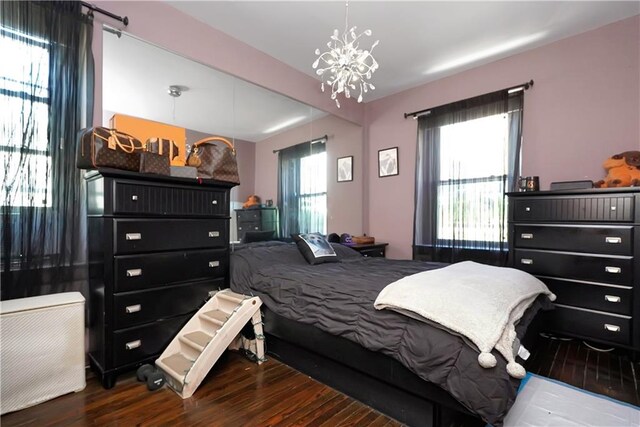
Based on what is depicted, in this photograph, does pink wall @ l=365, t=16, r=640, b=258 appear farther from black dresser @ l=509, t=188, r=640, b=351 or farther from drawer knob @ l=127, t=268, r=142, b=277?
drawer knob @ l=127, t=268, r=142, b=277

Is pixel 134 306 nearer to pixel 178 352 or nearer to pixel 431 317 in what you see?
pixel 178 352

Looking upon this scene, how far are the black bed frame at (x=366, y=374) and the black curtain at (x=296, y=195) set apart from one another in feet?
4.72

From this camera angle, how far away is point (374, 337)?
1.47 m

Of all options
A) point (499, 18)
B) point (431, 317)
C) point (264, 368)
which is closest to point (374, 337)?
point (431, 317)

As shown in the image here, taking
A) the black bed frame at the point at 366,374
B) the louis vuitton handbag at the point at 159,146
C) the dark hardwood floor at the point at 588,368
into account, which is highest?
the louis vuitton handbag at the point at 159,146

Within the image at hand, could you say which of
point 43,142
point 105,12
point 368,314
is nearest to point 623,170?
point 368,314

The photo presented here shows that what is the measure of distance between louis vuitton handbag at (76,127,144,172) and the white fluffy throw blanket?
165 centimetres

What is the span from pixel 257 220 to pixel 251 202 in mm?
194

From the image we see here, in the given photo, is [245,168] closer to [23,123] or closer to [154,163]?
[154,163]

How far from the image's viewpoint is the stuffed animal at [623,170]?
2.25 m

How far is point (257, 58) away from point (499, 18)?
7.28 ft

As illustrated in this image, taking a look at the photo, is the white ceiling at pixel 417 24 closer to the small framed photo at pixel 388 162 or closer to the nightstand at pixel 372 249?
the small framed photo at pixel 388 162

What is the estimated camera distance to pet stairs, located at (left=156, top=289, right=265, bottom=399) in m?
1.68

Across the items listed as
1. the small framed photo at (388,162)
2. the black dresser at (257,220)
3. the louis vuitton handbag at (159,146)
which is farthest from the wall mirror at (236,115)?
the louis vuitton handbag at (159,146)
